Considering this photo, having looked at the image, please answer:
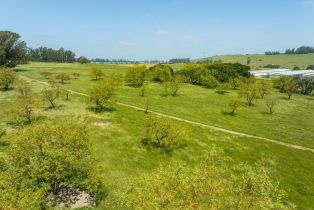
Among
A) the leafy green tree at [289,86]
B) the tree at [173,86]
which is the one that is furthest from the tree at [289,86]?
the tree at [173,86]

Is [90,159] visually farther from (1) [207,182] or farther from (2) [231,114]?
(2) [231,114]

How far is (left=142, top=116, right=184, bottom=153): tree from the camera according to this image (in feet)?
191

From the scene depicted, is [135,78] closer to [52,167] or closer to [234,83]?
[234,83]

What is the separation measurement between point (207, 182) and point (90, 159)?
58.1 ft

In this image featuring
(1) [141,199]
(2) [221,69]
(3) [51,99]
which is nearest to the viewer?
(1) [141,199]

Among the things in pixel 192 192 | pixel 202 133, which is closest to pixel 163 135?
pixel 202 133

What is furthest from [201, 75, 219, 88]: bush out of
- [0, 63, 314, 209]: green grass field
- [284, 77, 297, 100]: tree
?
[284, 77, 297, 100]: tree

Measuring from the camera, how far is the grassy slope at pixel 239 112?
75.7 metres

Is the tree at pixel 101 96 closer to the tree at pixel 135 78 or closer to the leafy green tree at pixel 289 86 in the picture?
the tree at pixel 135 78

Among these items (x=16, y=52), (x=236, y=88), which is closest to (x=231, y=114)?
(x=236, y=88)

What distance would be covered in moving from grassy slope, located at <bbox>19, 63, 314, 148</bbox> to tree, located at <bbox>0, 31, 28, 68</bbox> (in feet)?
53.1

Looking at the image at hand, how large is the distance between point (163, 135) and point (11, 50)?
103m

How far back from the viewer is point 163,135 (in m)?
59.5

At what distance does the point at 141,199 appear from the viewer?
2478 centimetres
